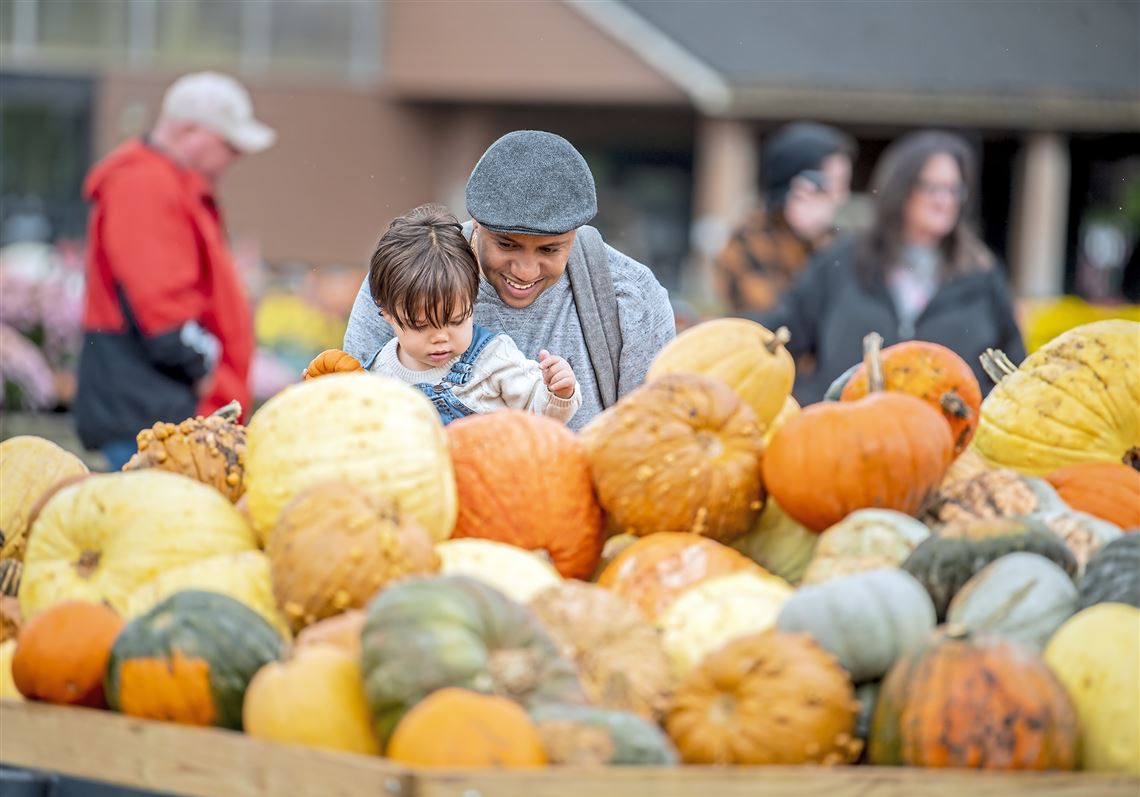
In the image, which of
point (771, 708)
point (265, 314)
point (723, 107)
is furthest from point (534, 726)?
point (723, 107)

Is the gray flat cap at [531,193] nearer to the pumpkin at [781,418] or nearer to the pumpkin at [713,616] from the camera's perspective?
the pumpkin at [781,418]

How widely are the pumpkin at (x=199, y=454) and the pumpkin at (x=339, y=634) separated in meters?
0.88

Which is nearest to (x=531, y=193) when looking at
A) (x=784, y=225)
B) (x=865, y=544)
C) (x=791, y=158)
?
(x=865, y=544)

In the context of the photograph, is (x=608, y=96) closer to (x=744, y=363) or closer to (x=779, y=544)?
(x=744, y=363)

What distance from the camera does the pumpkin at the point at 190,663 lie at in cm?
259

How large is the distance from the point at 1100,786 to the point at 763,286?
5.32 metres

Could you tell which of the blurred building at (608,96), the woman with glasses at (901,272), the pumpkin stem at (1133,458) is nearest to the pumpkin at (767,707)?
the pumpkin stem at (1133,458)

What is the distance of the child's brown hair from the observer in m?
3.88

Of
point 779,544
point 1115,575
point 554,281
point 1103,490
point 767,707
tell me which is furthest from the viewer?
point 554,281

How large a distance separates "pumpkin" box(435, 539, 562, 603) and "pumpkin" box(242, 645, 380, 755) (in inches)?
12.6

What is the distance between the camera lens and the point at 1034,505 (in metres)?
3.11

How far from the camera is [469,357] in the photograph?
403 centimetres

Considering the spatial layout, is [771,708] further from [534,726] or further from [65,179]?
[65,179]

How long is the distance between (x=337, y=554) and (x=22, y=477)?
1.32 m
